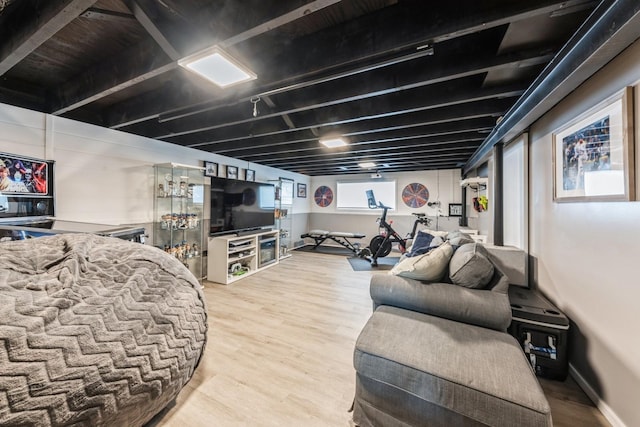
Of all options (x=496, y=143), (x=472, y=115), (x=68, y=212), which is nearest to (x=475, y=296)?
(x=472, y=115)

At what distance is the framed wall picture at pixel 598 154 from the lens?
1226 mm

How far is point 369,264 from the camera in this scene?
204 inches

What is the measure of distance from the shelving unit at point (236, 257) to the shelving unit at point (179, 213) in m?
0.21

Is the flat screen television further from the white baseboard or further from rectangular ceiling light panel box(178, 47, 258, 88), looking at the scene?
the white baseboard

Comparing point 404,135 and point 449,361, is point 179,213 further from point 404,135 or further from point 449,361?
point 449,361

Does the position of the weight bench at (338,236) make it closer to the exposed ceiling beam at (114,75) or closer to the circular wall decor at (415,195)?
the circular wall decor at (415,195)

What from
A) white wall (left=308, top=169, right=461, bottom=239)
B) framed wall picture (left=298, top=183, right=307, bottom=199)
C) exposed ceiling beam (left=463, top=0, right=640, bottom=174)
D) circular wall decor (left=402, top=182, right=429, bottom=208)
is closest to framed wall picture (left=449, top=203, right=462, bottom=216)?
white wall (left=308, top=169, right=461, bottom=239)

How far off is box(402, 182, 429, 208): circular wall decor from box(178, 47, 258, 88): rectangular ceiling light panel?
5.60 meters

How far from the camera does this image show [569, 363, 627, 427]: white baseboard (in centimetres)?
134

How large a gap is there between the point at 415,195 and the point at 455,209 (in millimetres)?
1018

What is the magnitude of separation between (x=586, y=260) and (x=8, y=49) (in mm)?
4056

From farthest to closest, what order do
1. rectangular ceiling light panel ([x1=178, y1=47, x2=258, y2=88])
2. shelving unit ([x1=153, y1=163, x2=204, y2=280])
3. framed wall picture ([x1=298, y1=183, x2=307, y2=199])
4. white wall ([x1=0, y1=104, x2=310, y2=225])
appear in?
framed wall picture ([x1=298, y1=183, x2=307, y2=199]) < shelving unit ([x1=153, y1=163, x2=204, y2=280]) < white wall ([x1=0, y1=104, x2=310, y2=225]) < rectangular ceiling light panel ([x1=178, y1=47, x2=258, y2=88])

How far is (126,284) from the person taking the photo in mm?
Result: 1283

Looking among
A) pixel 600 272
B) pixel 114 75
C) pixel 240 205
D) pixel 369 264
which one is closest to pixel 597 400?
pixel 600 272
